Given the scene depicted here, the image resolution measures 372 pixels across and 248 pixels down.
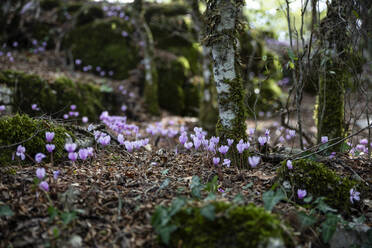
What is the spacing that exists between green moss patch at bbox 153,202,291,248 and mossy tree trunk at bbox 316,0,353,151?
282 cm

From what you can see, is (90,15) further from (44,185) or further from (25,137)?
(44,185)

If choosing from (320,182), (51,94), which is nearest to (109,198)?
(320,182)

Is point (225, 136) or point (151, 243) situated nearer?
point (151, 243)

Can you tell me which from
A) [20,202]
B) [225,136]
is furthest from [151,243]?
[225,136]

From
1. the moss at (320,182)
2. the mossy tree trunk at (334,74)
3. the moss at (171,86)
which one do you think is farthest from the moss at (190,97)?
the moss at (320,182)

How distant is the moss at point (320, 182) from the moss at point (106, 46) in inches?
377

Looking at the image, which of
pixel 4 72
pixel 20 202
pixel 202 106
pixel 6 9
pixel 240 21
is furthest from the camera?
pixel 6 9

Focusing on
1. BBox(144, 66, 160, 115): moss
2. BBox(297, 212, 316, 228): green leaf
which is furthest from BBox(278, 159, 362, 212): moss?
BBox(144, 66, 160, 115): moss

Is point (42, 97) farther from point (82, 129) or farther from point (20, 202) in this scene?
point (20, 202)

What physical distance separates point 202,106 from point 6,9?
8.25 meters

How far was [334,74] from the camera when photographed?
4.60 m

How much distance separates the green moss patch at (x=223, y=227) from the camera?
1882 millimetres

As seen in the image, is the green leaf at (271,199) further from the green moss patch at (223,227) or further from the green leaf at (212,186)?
the green leaf at (212,186)

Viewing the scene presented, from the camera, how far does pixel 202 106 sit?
8.90 m
